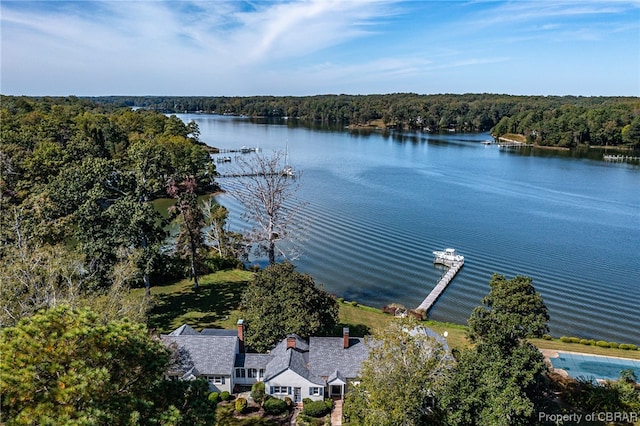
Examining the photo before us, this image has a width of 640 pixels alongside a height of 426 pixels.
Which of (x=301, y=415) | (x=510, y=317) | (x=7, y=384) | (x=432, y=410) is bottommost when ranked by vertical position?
(x=301, y=415)

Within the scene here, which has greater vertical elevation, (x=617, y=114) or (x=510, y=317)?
(x=617, y=114)

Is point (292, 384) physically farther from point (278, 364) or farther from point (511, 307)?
point (511, 307)

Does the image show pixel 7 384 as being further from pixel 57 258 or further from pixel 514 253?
pixel 514 253

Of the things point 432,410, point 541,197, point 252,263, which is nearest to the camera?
point 432,410

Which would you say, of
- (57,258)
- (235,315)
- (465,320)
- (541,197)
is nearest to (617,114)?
(541,197)

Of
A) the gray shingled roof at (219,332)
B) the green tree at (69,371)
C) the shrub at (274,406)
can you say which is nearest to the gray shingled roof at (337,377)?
the shrub at (274,406)

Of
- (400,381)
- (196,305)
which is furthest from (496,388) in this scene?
(196,305)
